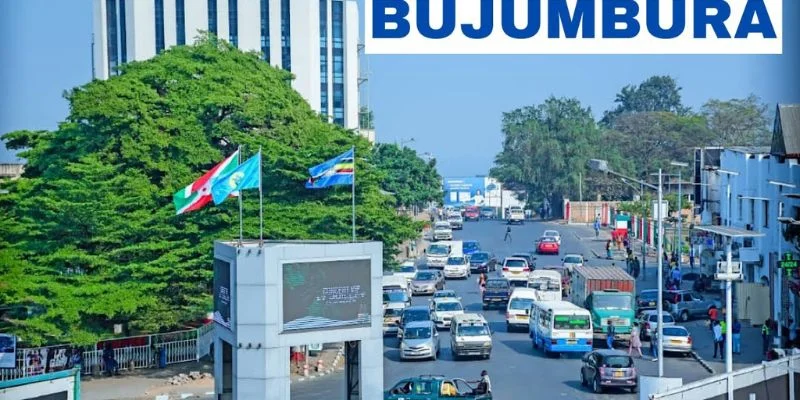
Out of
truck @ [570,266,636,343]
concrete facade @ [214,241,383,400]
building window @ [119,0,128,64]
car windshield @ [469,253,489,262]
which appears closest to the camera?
concrete facade @ [214,241,383,400]

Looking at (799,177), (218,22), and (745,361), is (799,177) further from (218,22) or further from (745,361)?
(218,22)

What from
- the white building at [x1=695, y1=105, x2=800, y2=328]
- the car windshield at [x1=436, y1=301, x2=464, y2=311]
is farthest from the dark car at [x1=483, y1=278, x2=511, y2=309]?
the white building at [x1=695, y1=105, x2=800, y2=328]

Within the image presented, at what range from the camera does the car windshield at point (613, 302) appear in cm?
4272

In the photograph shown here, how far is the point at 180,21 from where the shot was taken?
88.9 m

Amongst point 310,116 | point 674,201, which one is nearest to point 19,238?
point 310,116

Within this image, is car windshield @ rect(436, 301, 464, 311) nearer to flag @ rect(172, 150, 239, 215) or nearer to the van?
the van

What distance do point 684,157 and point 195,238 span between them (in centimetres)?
8340

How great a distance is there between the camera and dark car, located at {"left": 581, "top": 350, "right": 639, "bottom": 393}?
33469mm

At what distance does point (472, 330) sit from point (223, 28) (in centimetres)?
5270

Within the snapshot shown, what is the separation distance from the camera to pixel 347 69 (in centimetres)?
9675

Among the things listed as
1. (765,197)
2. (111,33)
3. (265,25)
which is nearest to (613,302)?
(765,197)

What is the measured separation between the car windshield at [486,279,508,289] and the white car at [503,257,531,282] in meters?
5.07

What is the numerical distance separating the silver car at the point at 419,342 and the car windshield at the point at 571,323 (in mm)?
3819

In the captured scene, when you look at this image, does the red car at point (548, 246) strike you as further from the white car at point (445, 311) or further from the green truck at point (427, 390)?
the green truck at point (427, 390)
